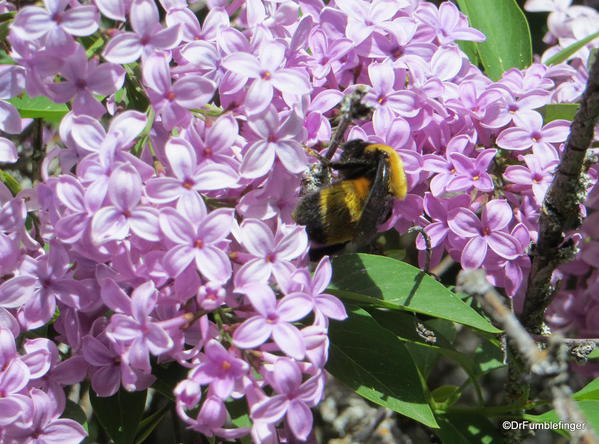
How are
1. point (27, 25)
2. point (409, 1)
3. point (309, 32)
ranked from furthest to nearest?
1. point (409, 1)
2. point (309, 32)
3. point (27, 25)

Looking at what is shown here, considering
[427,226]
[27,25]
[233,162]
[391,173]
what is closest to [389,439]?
[427,226]

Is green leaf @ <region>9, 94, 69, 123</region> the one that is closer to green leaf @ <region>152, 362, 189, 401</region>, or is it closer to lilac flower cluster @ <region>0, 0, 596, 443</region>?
lilac flower cluster @ <region>0, 0, 596, 443</region>

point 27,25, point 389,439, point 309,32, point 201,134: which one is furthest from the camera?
point 389,439

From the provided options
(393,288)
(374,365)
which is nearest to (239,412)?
(374,365)

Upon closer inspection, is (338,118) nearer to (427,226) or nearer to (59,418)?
(427,226)

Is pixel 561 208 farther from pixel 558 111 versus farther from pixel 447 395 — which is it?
pixel 447 395
